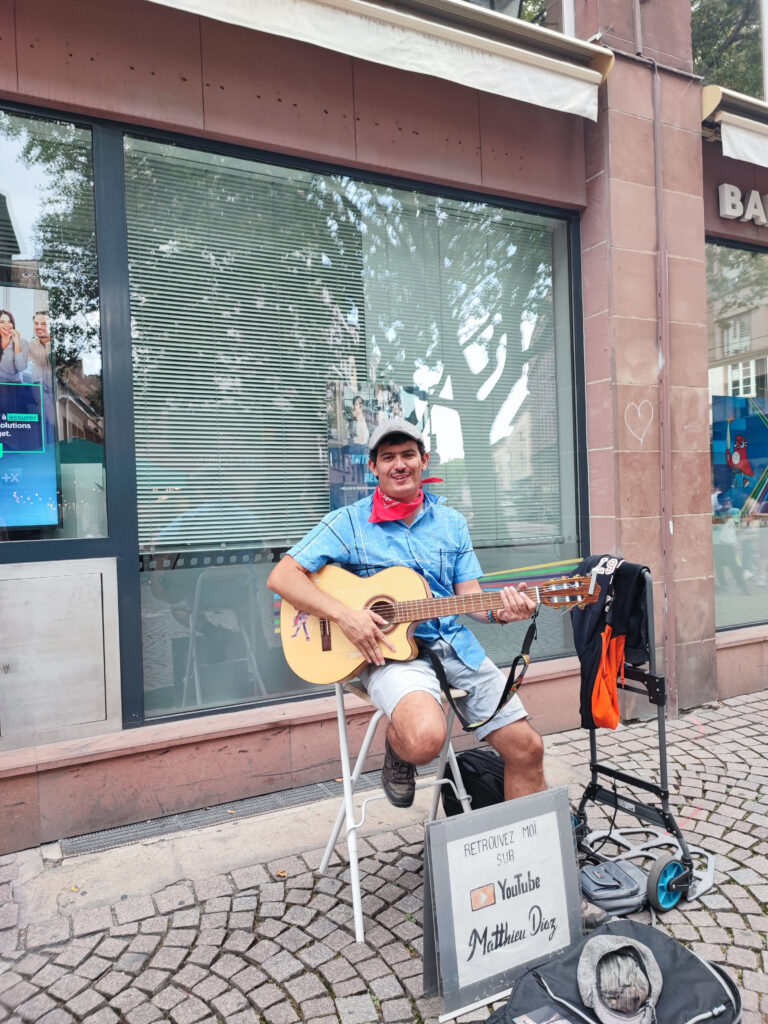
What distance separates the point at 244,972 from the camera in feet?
7.38

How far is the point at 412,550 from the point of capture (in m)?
2.78

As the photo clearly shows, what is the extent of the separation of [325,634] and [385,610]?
0.24 metres

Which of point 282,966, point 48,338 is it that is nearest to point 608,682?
point 282,966

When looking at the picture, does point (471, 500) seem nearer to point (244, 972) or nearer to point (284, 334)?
point (284, 334)

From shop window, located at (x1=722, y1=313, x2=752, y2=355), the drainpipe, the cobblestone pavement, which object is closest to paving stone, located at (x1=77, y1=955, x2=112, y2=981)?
the cobblestone pavement

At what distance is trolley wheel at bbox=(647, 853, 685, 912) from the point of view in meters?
2.45

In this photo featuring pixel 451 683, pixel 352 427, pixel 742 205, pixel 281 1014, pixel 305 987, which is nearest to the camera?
pixel 281 1014

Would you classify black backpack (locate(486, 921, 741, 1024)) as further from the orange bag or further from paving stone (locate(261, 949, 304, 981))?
the orange bag

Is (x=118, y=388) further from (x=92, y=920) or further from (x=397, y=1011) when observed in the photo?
(x=397, y=1011)

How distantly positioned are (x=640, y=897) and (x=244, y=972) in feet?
4.57

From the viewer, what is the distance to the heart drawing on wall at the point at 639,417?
4.65 meters

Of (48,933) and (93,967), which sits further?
(48,933)

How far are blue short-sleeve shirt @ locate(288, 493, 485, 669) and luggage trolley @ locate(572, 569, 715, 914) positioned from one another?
708 mm

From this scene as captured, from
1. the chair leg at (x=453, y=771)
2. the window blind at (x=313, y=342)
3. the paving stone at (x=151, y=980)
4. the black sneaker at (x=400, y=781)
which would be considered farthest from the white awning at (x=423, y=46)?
the paving stone at (x=151, y=980)
